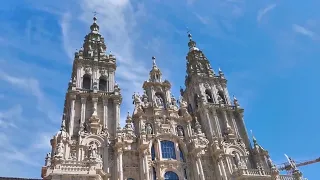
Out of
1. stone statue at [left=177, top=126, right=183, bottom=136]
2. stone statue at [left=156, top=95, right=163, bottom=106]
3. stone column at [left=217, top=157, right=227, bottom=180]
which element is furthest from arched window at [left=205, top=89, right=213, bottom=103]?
stone column at [left=217, top=157, right=227, bottom=180]

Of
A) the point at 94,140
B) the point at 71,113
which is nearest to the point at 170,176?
the point at 94,140

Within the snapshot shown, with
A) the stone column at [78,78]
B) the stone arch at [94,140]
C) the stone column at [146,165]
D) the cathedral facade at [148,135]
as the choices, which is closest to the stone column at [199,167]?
the cathedral facade at [148,135]

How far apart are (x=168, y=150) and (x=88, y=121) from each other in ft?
27.4

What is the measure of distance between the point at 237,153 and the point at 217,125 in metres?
3.90

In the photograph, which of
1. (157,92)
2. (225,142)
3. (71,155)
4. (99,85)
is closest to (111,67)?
(99,85)

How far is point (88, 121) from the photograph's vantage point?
3238 centimetres

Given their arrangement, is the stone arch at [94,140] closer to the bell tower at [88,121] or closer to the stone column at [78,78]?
the bell tower at [88,121]

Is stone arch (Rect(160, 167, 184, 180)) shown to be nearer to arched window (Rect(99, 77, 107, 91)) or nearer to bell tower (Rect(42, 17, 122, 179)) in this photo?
bell tower (Rect(42, 17, 122, 179))

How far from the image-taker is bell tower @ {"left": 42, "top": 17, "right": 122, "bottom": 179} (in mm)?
26270

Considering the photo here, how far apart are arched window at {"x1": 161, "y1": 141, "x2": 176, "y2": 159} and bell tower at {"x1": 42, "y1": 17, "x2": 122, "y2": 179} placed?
4.94 m

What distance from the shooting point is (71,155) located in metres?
29.3

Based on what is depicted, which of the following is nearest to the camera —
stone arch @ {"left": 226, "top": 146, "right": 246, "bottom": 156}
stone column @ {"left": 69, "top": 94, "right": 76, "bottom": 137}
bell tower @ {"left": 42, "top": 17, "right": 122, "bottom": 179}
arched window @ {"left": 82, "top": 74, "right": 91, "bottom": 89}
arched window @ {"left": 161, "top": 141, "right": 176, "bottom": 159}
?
bell tower @ {"left": 42, "top": 17, "right": 122, "bottom": 179}

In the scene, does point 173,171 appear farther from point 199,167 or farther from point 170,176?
point 199,167

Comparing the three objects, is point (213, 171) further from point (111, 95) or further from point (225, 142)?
point (111, 95)
